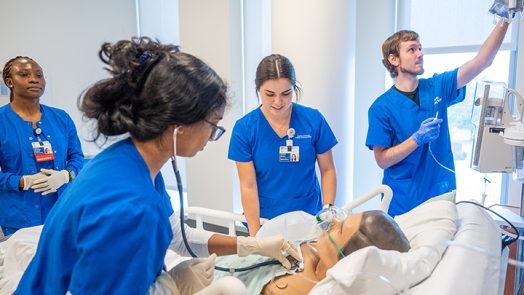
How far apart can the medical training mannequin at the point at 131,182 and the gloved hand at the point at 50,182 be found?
107 cm

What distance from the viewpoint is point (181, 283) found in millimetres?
952

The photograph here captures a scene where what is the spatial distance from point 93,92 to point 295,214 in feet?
2.98

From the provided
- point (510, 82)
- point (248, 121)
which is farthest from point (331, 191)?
point (510, 82)

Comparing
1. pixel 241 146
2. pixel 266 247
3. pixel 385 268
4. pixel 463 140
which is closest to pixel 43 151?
pixel 241 146

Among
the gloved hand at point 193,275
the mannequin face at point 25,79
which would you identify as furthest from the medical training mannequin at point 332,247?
the mannequin face at point 25,79

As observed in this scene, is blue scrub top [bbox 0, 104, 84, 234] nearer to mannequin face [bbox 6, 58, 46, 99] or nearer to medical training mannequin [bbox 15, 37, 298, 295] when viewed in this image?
mannequin face [bbox 6, 58, 46, 99]

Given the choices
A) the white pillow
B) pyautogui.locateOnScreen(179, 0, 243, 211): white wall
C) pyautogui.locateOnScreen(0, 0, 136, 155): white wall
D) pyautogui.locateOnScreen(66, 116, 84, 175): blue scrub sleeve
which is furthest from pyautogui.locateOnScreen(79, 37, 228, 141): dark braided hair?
pyautogui.locateOnScreen(0, 0, 136, 155): white wall

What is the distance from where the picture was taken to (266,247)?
124cm

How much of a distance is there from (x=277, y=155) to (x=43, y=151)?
1.19 metres

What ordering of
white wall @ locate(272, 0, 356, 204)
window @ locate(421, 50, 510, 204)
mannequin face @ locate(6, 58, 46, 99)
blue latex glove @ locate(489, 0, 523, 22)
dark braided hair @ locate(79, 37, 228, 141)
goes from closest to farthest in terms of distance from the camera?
dark braided hair @ locate(79, 37, 228, 141), blue latex glove @ locate(489, 0, 523, 22), mannequin face @ locate(6, 58, 46, 99), white wall @ locate(272, 0, 356, 204), window @ locate(421, 50, 510, 204)

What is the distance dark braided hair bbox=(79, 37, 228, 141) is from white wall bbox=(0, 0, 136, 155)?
2.34m

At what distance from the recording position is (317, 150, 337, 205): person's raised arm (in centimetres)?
173

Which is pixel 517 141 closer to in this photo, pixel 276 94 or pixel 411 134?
pixel 411 134

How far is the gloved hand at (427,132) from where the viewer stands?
5.25 feet
